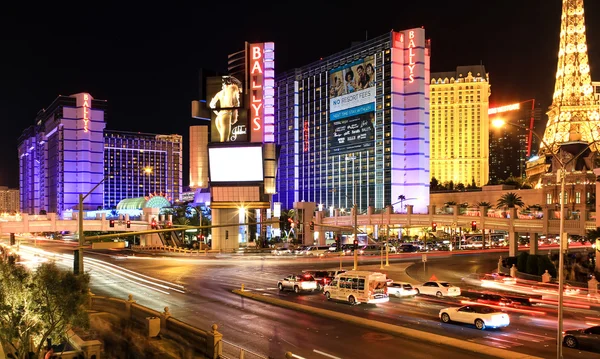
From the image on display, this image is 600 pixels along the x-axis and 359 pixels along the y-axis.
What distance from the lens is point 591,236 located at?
44.0 m

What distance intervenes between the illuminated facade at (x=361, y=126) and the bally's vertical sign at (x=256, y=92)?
961 inches

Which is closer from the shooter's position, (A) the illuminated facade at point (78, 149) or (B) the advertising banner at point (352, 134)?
(B) the advertising banner at point (352, 134)

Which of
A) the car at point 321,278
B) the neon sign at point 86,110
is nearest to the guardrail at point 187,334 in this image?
the car at point 321,278

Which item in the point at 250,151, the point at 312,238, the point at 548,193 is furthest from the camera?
the point at 548,193

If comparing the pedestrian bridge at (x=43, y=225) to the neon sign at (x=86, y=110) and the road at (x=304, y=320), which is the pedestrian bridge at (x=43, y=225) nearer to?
the road at (x=304, y=320)

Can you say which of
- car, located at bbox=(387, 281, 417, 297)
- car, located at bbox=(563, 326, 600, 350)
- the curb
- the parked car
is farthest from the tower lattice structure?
car, located at bbox=(563, 326, 600, 350)

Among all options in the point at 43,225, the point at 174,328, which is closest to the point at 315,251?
the point at 43,225

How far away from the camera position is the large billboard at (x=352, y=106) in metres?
142

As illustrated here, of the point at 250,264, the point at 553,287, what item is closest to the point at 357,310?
the point at 553,287

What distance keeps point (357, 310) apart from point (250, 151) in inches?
2154

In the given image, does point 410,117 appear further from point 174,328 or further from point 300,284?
point 174,328

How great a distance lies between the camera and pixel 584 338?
2189cm

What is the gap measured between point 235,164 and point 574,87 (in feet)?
357

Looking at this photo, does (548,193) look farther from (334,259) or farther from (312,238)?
(334,259)
